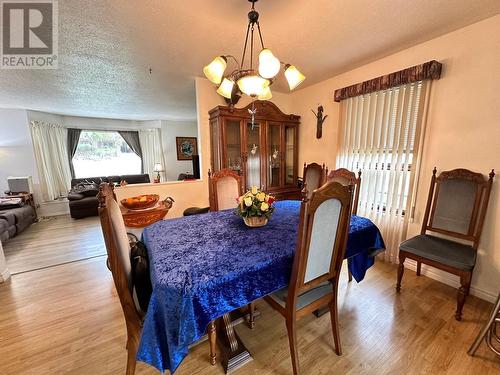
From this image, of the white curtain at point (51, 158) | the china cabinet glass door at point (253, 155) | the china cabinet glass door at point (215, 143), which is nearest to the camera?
→ the china cabinet glass door at point (215, 143)

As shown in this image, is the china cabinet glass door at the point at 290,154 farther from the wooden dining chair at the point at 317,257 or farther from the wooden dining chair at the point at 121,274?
the wooden dining chair at the point at 121,274

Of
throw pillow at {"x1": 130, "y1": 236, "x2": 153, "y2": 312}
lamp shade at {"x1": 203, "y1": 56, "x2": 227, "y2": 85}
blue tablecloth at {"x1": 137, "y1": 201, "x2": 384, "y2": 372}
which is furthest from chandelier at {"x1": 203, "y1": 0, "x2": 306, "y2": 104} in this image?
throw pillow at {"x1": 130, "y1": 236, "x2": 153, "y2": 312}

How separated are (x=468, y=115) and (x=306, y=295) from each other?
222cm

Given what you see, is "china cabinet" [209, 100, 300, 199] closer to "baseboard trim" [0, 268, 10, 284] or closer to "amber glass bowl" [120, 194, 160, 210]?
"amber glass bowl" [120, 194, 160, 210]

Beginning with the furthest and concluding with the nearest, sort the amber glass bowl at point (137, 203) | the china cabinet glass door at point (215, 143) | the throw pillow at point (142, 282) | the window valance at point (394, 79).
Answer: the china cabinet glass door at point (215, 143)
the amber glass bowl at point (137, 203)
the window valance at point (394, 79)
the throw pillow at point (142, 282)

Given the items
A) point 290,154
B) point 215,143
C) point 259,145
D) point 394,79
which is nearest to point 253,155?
point 259,145

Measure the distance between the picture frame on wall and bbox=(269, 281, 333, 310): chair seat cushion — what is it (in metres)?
6.24

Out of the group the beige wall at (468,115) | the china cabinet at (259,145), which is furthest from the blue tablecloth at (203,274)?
the china cabinet at (259,145)

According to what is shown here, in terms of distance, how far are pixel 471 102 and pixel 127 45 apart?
3276 millimetres

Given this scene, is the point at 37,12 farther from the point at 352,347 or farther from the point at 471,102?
the point at 471,102

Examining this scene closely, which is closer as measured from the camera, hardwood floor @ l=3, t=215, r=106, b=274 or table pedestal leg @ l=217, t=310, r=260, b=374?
Result: table pedestal leg @ l=217, t=310, r=260, b=374

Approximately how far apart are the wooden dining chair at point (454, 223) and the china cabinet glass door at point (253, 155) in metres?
2.01

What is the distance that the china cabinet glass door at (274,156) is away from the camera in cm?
331

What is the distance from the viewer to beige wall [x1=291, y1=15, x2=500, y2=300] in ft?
5.81
